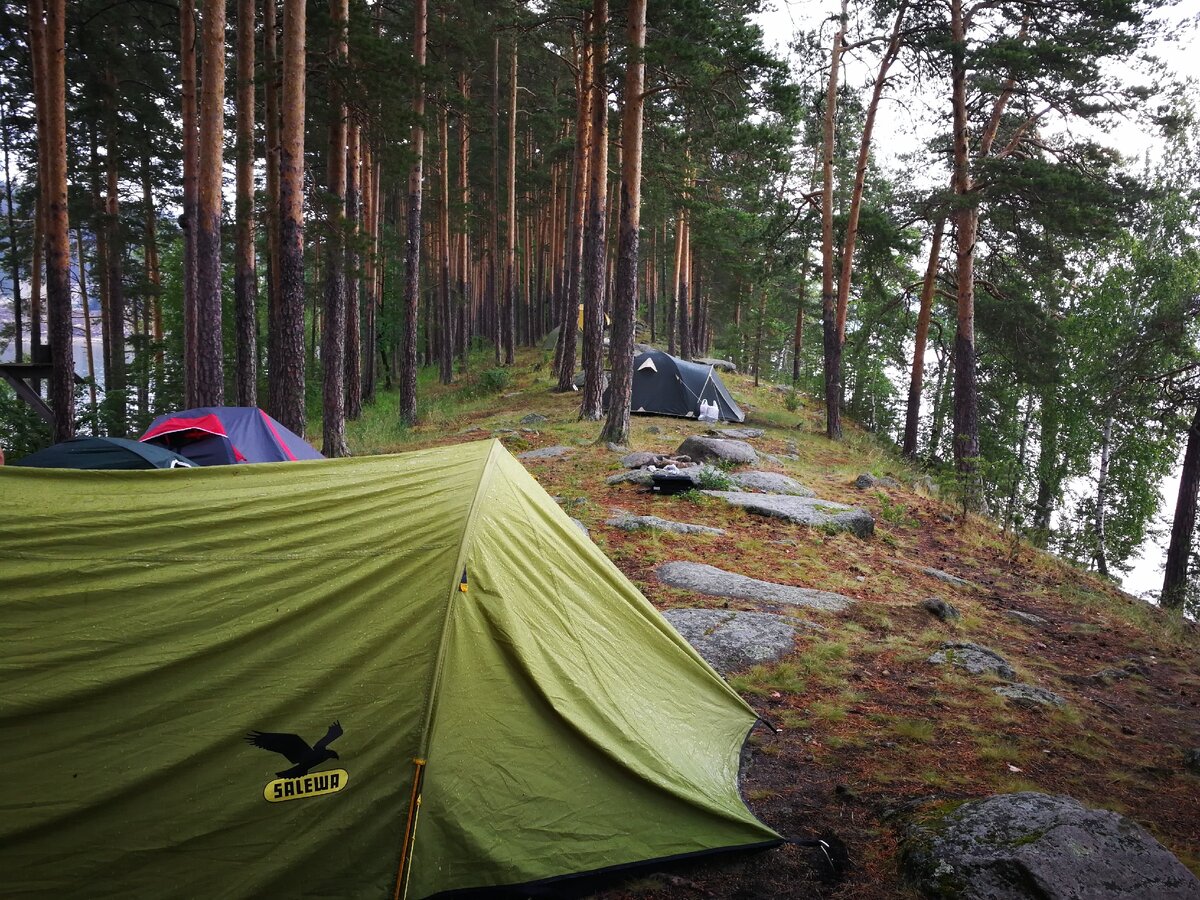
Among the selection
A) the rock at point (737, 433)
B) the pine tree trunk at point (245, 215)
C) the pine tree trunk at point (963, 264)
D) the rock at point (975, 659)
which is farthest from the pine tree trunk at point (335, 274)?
the pine tree trunk at point (963, 264)

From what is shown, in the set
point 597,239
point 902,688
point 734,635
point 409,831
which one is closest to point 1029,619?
point 902,688

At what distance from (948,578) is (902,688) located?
342 centimetres

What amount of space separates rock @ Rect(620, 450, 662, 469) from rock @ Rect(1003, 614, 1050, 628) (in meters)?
4.75

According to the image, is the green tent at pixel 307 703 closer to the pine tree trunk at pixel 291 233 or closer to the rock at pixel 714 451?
the pine tree trunk at pixel 291 233

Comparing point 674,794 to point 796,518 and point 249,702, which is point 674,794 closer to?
point 249,702

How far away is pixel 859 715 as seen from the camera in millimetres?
4383

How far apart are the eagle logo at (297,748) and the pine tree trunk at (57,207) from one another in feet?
37.7

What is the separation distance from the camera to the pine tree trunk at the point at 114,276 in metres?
15.7

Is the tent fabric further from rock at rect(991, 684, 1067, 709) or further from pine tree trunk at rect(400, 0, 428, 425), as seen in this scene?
pine tree trunk at rect(400, 0, 428, 425)

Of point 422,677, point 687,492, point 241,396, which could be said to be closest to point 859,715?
point 422,677

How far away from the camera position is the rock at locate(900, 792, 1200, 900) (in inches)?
98.0

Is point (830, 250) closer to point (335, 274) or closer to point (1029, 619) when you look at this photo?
point (335, 274)

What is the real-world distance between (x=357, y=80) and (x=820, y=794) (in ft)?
35.6

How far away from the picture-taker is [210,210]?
9.99 meters
